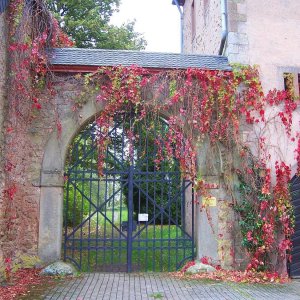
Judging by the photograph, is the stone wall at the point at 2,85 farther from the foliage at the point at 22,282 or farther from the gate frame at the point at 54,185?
the gate frame at the point at 54,185

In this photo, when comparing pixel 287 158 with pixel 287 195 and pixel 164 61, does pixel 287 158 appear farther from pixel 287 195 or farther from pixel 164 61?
pixel 164 61

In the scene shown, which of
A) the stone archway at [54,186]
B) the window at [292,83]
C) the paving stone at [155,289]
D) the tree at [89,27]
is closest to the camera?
the paving stone at [155,289]

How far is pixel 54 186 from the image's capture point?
6809 mm

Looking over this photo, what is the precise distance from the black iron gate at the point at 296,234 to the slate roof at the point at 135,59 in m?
2.40

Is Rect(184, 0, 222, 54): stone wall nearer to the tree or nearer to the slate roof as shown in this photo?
the slate roof

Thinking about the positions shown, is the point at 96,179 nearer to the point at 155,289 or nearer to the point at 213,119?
the point at 155,289

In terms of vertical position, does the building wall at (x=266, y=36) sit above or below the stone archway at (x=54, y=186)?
above

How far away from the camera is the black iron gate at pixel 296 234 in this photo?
696 centimetres

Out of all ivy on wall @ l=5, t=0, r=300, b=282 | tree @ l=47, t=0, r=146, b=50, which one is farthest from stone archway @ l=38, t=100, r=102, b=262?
tree @ l=47, t=0, r=146, b=50

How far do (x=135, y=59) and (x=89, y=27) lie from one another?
830 cm

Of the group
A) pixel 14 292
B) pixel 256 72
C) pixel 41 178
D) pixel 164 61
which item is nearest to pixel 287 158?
pixel 256 72

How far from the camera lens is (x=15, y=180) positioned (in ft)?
21.0

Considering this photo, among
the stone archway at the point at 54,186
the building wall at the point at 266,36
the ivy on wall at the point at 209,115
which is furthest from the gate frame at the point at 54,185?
the building wall at the point at 266,36

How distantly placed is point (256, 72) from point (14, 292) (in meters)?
Answer: 5.31
